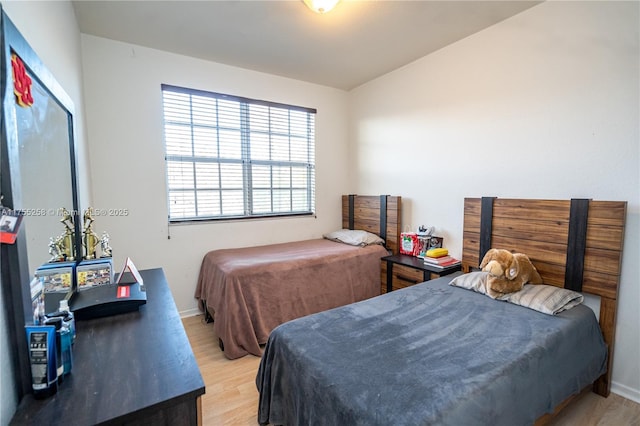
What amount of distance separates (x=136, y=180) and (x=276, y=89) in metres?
1.80

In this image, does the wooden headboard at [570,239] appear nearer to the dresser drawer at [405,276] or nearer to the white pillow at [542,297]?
the white pillow at [542,297]

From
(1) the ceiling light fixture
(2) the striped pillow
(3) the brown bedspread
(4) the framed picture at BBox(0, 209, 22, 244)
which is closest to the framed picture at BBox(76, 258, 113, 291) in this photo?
(4) the framed picture at BBox(0, 209, 22, 244)

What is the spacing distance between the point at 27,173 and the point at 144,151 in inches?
78.4

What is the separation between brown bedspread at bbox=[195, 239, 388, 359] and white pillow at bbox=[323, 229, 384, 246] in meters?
0.10

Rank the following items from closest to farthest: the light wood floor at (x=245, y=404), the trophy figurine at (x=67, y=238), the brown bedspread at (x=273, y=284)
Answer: the trophy figurine at (x=67, y=238) < the light wood floor at (x=245, y=404) < the brown bedspread at (x=273, y=284)

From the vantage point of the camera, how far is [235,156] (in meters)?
3.24

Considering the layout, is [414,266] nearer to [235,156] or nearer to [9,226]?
[235,156]

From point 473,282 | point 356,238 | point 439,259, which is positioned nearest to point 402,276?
point 439,259

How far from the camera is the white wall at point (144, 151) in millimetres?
2600

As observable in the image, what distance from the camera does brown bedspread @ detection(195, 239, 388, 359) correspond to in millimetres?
2361

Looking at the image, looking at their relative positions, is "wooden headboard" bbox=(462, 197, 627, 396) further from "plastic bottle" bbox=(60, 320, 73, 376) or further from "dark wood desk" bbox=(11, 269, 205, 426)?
"plastic bottle" bbox=(60, 320, 73, 376)

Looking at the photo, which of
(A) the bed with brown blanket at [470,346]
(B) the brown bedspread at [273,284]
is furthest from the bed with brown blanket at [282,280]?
(A) the bed with brown blanket at [470,346]

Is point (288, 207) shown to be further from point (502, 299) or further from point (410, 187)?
point (502, 299)

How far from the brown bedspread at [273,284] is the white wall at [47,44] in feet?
4.35
